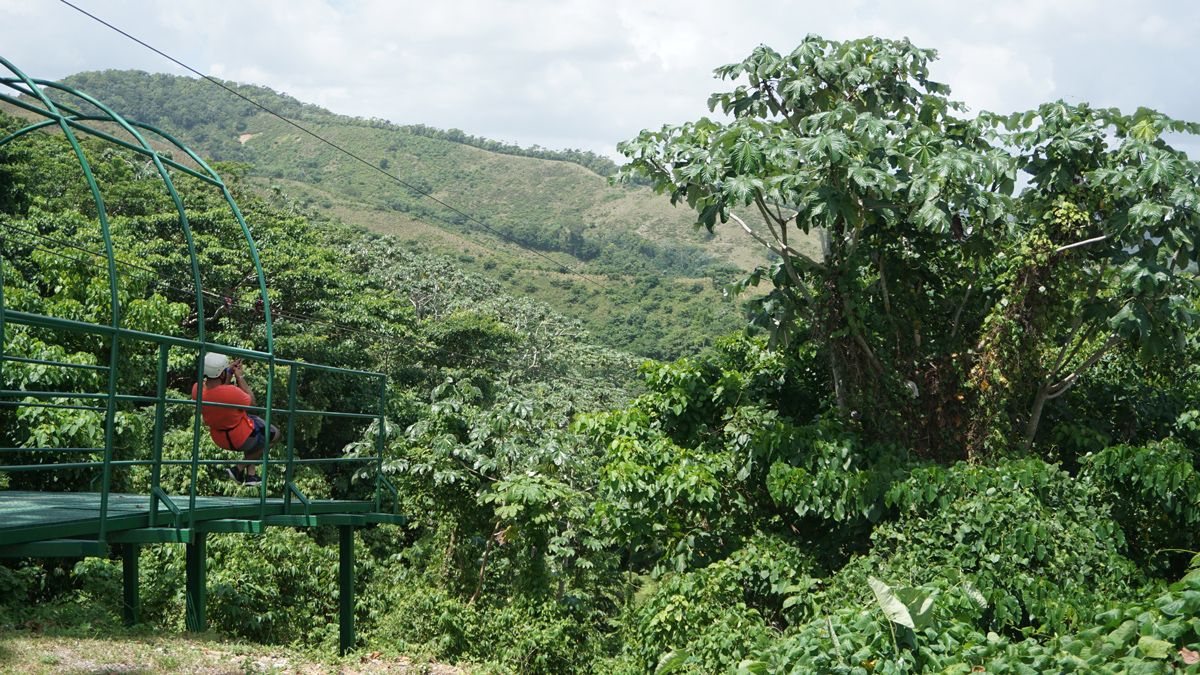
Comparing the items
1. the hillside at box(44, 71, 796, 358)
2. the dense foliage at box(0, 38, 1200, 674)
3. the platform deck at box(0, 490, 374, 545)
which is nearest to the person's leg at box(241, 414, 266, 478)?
the platform deck at box(0, 490, 374, 545)

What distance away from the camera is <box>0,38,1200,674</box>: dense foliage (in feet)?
26.9

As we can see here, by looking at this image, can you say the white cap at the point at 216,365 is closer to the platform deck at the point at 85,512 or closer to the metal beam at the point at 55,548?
the platform deck at the point at 85,512

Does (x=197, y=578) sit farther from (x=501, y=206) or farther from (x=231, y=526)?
(x=501, y=206)

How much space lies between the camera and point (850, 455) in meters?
9.53

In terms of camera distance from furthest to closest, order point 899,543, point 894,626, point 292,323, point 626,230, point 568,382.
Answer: point 626,230
point 568,382
point 292,323
point 899,543
point 894,626

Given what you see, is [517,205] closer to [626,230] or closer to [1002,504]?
[626,230]

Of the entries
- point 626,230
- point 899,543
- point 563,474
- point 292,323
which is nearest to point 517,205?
point 626,230

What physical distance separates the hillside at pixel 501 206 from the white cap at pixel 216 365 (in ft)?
153

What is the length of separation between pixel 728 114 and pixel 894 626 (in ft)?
22.1

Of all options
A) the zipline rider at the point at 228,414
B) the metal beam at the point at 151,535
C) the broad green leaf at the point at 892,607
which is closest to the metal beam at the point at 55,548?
the metal beam at the point at 151,535

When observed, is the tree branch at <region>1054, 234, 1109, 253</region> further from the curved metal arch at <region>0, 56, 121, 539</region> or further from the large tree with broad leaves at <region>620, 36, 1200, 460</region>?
the curved metal arch at <region>0, 56, 121, 539</region>

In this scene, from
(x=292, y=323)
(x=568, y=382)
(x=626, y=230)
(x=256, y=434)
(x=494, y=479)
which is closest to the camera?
(x=256, y=434)

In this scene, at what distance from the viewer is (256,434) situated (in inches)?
280

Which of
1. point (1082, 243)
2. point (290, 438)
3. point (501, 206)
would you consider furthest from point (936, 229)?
point (501, 206)
